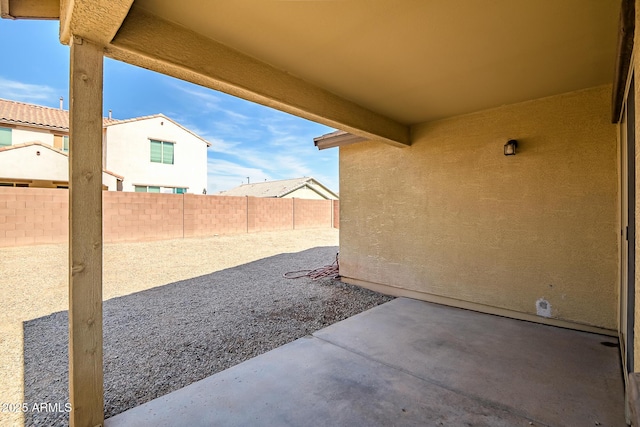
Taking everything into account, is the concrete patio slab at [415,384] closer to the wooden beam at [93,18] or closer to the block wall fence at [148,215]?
the wooden beam at [93,18]

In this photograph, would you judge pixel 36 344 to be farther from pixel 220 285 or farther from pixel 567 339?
pixel 567 339

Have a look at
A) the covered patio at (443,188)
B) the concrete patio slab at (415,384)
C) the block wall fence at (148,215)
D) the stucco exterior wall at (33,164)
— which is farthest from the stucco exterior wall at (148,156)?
the concrete patio slab at (415,384)

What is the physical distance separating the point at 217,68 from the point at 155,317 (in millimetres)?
3514

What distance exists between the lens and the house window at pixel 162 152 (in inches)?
643

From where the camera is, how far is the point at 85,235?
191 centimetres

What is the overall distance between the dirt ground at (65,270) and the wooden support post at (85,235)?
655mm

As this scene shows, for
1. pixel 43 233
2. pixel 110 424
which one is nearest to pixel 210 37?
pixel 110 424

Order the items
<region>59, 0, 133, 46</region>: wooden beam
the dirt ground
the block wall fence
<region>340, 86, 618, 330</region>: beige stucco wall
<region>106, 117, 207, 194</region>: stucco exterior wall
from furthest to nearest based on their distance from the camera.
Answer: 1. <region>106, 117, 207, 194</region>: stucco exterior wall
2. the block wall fence
3. <region>340, 86, 618, 330</region>: beige stucco wall
4. the dirt ground
5. <region>59, 0, 133, 46</region>: wooden beam

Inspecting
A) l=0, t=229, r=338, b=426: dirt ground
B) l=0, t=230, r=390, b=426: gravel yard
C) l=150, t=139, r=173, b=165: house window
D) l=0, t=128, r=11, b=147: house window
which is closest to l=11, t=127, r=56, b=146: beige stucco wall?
l=0, t=128, r=11, b=147: house window

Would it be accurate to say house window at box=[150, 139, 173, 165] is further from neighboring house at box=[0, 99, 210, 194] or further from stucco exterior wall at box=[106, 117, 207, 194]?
stucco exterior wall at box=[106, 117, 207, 194]

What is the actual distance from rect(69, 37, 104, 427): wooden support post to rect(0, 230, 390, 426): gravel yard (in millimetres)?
380

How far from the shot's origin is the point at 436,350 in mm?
3053

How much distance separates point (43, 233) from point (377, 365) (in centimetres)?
1109

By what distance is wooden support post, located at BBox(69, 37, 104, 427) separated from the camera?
73.4 inches
